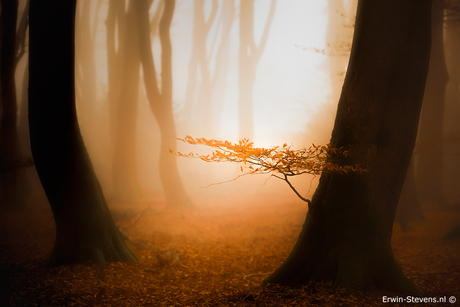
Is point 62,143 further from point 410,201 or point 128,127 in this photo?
point 410,201

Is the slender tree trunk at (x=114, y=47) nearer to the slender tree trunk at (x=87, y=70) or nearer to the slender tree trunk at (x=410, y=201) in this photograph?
the slender tree trunk at (x=87, y=70)

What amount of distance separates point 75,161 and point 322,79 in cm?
782

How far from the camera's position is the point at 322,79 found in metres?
8.48

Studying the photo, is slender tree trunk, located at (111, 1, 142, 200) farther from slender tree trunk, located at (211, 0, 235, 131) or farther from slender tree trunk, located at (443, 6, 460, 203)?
slender tree trunk, located at (443, 6, 460, 203)

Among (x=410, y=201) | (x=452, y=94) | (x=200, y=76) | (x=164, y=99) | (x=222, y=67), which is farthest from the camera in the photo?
(x=200, y=76)

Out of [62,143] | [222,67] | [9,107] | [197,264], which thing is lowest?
[197,264]

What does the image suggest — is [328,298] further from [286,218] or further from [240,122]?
[240,122]

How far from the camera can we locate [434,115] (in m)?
5.79

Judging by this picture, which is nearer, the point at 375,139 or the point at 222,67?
the point at 375,139

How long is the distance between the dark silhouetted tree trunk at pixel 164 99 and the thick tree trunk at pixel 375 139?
17.6 feet

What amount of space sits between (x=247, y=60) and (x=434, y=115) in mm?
5980

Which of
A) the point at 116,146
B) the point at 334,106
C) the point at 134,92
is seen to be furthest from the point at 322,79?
the point at 116,146

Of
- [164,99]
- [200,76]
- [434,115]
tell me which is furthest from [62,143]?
[200,76]

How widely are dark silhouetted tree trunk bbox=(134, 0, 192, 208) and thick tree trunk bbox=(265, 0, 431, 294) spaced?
536 cm
